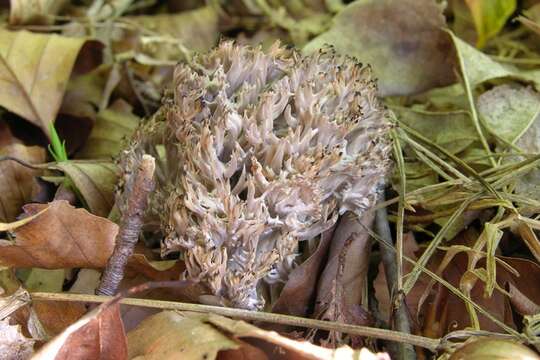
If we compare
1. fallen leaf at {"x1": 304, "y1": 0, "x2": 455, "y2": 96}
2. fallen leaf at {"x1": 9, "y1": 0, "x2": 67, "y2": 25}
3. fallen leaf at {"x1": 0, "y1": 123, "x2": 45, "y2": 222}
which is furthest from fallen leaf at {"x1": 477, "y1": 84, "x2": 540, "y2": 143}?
fallen leaf at {"x1": 9, "y1": 0, "x2": 67, "y2": 25}

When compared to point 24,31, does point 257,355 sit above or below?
below

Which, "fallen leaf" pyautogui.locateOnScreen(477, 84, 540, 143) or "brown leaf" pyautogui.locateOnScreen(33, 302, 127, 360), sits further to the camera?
"fallen leaf" pyautogui.locateOnScreen(477, 84, 540, 143)

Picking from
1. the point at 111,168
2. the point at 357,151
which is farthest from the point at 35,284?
the point at 357,151

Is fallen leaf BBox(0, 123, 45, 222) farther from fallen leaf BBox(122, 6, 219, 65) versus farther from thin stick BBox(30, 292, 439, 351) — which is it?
fallen leaf BBox(122, 6, 219, 65)

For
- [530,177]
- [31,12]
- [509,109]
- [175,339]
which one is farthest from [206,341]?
Result: [31,12]

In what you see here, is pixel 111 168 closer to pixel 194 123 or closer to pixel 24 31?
pixel 194 123

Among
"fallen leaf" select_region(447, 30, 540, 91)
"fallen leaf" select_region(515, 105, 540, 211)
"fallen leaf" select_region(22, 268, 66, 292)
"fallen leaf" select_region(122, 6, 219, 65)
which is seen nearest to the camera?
"fallen leaf" select_region(22, 268, 66, 292)
